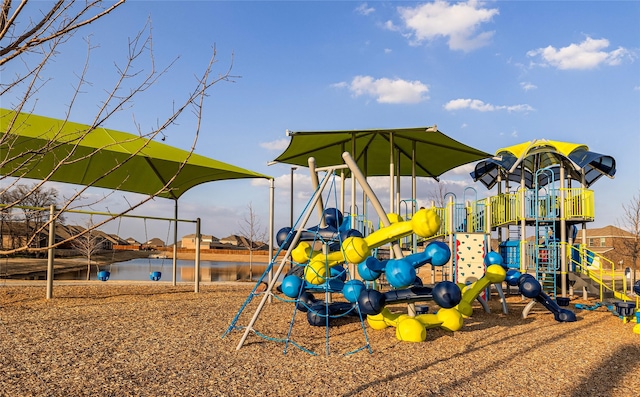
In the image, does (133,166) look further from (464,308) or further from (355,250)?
(464,308)

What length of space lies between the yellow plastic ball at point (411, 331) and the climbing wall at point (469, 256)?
4.70 m

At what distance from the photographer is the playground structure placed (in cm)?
751

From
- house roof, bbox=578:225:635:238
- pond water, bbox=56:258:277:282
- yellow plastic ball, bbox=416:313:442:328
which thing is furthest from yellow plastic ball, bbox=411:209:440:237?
house roof, bbox=578:225:635:238

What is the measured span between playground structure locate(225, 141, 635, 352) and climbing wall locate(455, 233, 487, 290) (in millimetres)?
24

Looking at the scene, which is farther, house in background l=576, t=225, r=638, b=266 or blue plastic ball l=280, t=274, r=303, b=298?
house in background l=576, t=225, r=638, b=266

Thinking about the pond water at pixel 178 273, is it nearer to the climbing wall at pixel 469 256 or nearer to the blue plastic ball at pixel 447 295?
the climbing wall at pixel 469 256

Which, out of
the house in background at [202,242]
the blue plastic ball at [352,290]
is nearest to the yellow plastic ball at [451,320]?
→ the blue plastic ball at [352,290]

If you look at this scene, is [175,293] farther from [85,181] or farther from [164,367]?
[164,367]

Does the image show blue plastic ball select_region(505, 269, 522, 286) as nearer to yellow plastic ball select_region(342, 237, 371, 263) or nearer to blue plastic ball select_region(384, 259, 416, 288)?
blue plastic ball select_region(384, 259, 416, 288)

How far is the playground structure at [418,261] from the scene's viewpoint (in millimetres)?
7508

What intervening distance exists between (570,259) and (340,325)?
30.0 ft

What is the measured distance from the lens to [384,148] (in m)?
13.5

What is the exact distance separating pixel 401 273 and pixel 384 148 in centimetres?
665

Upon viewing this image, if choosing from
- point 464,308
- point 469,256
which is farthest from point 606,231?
point 464,308
